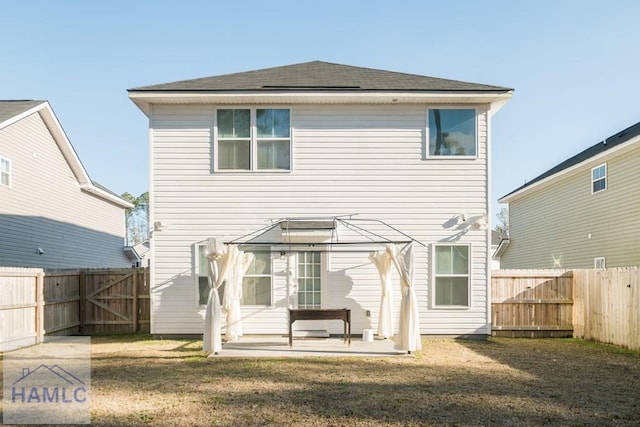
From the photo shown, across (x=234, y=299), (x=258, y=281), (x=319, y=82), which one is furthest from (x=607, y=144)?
(x=234, y=299)

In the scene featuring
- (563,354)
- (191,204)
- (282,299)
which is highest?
(191,204)

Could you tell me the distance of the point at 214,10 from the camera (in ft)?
45.0

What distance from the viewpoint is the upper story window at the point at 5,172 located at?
43.3ft

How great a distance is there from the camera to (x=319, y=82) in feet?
36.4

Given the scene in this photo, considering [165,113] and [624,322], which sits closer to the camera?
[624,322]

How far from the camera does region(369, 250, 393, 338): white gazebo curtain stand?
10289 mm

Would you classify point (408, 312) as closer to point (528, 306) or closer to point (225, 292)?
point (225, 292)

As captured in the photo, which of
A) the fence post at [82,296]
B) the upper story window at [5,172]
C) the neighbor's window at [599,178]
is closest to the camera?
the fence post at [82,296]

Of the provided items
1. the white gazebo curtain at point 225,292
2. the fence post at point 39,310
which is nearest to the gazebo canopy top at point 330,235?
the white gazebo curtain at point 225,292

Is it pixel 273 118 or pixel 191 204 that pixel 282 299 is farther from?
pixel 273 118

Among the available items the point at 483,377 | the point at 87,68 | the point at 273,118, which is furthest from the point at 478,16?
the point at 87,68

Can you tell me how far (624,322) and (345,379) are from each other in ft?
21.2

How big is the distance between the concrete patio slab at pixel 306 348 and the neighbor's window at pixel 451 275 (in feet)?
5.69

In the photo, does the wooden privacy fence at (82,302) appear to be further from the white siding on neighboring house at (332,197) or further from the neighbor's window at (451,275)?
the neighbor's window at (451,275)
